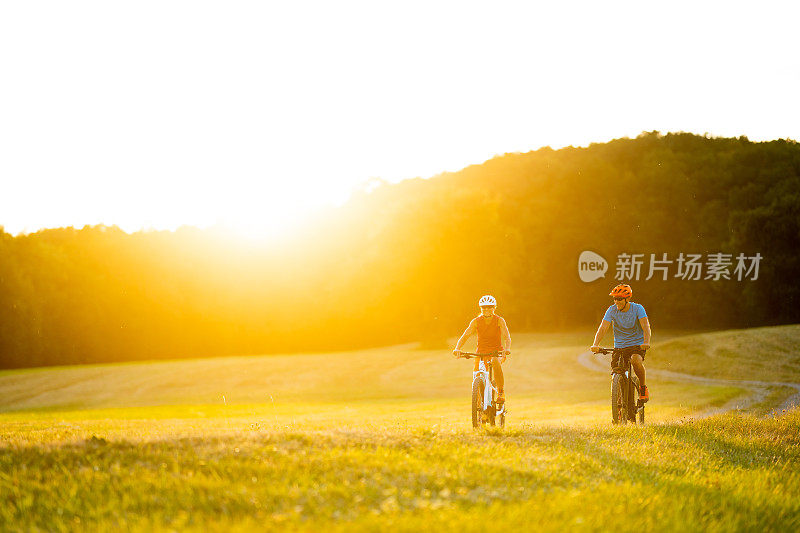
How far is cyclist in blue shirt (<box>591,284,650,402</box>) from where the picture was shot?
55.2 ft

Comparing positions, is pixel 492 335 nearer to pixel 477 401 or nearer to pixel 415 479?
pixel 477 401

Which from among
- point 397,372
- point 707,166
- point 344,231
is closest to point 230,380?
point 397,372

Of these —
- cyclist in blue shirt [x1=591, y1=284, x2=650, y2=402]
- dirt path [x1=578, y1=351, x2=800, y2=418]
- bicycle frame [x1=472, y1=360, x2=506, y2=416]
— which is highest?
cyclist in blue shirt [x1=591, y1=284, x2=650, y2=402]

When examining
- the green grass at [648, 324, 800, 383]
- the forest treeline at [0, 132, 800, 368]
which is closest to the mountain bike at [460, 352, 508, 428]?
the green grass at [648, 324, 800, 383]

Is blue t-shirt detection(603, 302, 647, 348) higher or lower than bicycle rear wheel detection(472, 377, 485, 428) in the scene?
higher

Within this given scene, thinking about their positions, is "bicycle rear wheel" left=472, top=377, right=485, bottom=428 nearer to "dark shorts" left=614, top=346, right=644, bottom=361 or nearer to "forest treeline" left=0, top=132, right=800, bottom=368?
"dark shorts" left=614, top=346, right=644, bottom=361

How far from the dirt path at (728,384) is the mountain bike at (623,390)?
17.5 feet

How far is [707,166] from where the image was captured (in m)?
76.7

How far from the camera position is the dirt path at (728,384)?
26391mm

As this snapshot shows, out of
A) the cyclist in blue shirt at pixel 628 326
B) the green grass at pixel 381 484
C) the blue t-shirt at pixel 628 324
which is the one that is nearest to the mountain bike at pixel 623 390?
the cyclist in blue shirt at pixel 628 326

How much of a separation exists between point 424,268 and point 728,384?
26787mm

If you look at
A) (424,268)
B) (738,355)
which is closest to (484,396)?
(738,355)

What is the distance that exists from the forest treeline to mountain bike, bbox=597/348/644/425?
42.1 metres

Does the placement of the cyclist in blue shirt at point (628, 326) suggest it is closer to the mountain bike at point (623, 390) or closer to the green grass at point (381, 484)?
the mountain bike at point (623, 390)
